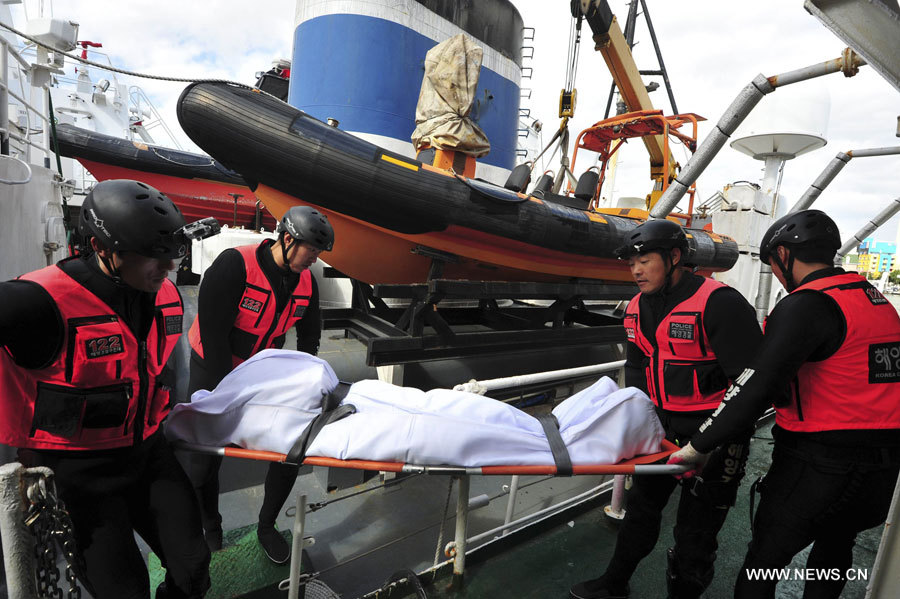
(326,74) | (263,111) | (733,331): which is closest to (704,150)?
(733,331)

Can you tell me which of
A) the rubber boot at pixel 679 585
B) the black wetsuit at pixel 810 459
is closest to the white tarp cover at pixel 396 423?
the black wetsuit at pixel 810 459

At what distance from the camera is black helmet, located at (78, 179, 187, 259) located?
→ 1.02 meters

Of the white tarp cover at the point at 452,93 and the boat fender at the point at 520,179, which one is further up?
the white tarp cover at the point at 452,93

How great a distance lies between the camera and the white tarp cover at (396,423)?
3.90 ft

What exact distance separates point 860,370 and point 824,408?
13 centimetres

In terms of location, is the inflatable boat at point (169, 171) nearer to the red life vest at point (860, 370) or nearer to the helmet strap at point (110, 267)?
the helmet strap at point (110, 267)

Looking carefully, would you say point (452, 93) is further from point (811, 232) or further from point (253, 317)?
point (811, 232)

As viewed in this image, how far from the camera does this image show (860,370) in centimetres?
117

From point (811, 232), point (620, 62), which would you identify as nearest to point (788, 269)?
point (811, 232)

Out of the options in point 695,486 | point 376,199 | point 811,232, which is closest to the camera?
point 811,232

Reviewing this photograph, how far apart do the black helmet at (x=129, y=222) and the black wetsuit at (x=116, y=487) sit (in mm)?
101

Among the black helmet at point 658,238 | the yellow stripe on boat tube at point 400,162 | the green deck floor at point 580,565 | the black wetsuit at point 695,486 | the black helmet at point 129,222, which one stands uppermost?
the yellow stripe on boat tube at point 400,162

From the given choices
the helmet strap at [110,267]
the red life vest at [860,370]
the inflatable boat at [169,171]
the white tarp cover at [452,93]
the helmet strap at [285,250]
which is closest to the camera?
the helmet strap at [110,267]

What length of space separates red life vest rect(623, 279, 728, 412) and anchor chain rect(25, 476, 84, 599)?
1.70 m
